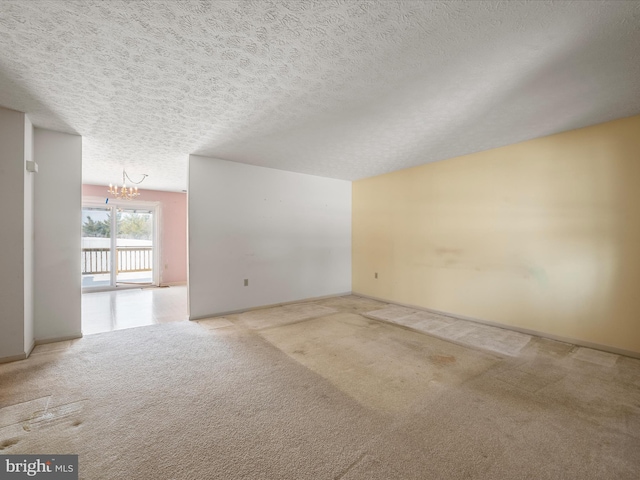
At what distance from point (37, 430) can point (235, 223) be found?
10.8 feet

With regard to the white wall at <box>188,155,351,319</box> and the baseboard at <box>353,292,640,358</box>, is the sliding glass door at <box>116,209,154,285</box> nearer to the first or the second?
the white wall at <box>188,155,351,319</box>

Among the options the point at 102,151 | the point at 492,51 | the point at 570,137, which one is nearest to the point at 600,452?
the point at 492,51

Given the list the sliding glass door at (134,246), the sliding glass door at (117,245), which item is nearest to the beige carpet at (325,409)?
the sliding glass door at (117,245)

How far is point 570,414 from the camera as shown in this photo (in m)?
1.86

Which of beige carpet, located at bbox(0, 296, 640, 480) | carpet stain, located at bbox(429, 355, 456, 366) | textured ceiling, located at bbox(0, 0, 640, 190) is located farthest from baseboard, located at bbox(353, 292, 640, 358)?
textured ceiling, located at bbox(0, 0, 640, 190)

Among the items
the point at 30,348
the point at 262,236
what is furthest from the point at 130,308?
the point at 262,236

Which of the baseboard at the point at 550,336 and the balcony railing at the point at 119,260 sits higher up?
the balcony railing at the point at 119,260

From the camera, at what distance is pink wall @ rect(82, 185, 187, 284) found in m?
7.18

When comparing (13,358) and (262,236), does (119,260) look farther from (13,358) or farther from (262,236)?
(13,358)

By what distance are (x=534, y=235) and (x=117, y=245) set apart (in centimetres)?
865

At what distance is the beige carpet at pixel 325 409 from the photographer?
1.44m

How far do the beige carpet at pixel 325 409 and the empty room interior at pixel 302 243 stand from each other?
2 cm

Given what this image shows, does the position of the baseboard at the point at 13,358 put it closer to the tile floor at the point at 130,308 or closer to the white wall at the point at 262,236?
the tile floor at the point at 130,308

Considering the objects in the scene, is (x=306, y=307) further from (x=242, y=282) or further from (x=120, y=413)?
(x=120, y=413)
